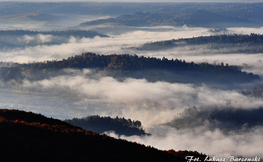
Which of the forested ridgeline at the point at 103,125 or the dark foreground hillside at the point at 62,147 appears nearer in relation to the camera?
the dark foreground hillside at the point at 62,147

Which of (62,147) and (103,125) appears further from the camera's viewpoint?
(103,125)

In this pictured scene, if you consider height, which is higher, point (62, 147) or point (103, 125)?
point (103, 125)

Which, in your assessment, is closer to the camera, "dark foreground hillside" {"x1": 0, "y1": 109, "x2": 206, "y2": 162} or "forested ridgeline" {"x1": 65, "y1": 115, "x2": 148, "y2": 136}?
"dark foreground hillside" {"x1": 0, "y1": 109, "x2": 206, "y2": 162}

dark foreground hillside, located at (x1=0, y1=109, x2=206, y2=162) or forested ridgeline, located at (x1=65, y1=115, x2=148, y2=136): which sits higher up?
forested ridgeline, located at (x1=65, y1=115, x2=148, y2=136)

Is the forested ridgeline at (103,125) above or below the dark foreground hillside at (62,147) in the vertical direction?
above

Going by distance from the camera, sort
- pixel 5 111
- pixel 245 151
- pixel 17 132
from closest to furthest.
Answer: pixel 17 132
pixel 5 111
pixel 245 151

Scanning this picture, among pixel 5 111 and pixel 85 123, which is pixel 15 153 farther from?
pixel 85 123

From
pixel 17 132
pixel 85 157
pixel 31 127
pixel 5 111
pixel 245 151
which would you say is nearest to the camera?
pixel 85 157

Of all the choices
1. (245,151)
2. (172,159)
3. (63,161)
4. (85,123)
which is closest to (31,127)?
(63,161)
